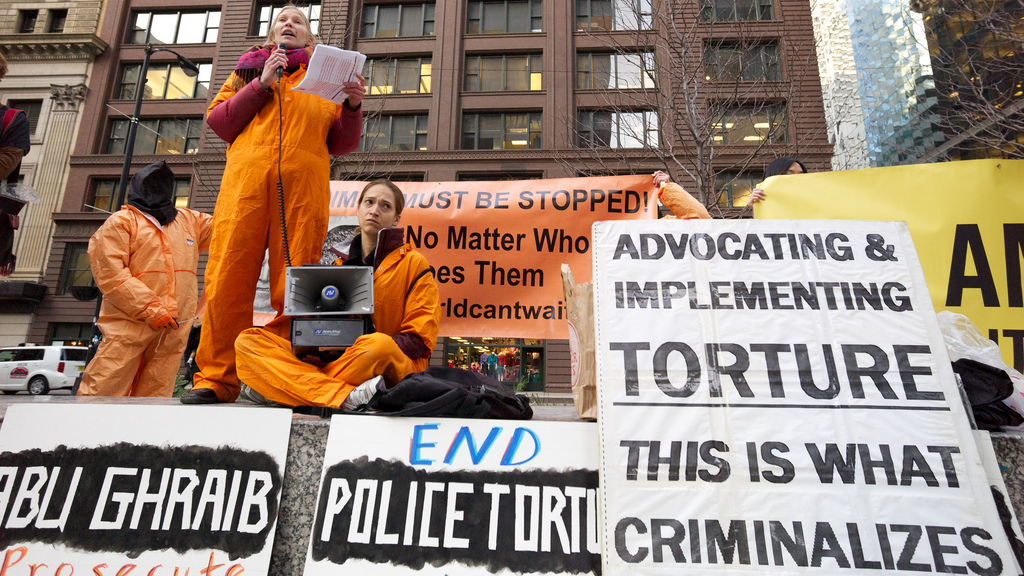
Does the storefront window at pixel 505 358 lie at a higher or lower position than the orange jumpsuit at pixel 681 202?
higher

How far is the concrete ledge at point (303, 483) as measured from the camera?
1.66 m

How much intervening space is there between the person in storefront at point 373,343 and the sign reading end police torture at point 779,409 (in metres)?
0.98

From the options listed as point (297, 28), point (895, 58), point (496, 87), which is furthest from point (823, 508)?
point (496, 87)

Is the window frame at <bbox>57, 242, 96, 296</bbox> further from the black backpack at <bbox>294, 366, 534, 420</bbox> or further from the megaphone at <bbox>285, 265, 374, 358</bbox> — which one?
the black backpack at <bbox>294, 366, 534, 420</bbox>

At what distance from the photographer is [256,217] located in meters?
2.61

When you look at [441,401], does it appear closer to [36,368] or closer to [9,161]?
[9,161]

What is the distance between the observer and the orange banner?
4.24 metres

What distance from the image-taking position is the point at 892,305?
186 centimetres

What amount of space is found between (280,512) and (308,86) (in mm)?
2039

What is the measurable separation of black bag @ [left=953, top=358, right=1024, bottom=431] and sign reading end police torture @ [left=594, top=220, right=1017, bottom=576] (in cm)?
26

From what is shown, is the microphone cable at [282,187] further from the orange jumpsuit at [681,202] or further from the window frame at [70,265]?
the window frame at [70,265]

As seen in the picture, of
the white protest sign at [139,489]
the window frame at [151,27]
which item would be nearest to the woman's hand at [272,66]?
the white protest sign at [139,489]

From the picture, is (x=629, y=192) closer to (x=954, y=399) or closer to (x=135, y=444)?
(x=954, y=399)

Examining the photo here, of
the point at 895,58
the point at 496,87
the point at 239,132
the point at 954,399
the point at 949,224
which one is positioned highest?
the point at 496,87
